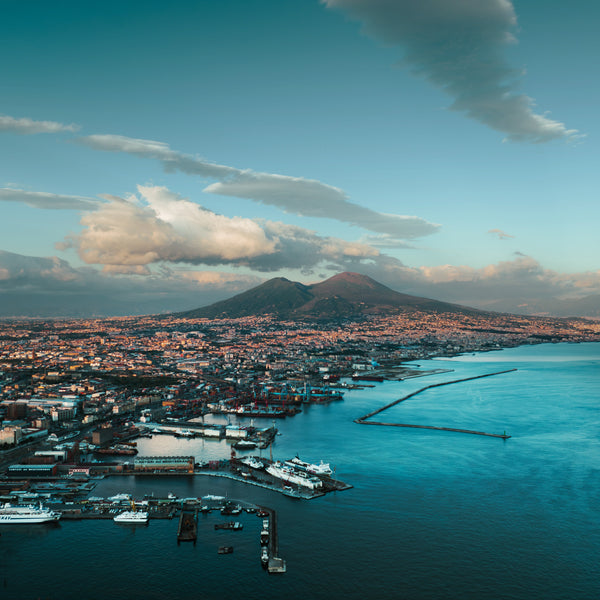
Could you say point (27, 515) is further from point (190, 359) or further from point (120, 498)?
point (190, 359)

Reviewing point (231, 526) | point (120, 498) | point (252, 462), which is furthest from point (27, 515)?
point (252, 462)

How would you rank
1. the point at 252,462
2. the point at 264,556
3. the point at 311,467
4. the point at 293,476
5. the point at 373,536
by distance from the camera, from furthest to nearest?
1. the point at 252,462
2. the point at 311,467
3. the point at 293,476
4. the point at 373,536
5. the point at 264,556

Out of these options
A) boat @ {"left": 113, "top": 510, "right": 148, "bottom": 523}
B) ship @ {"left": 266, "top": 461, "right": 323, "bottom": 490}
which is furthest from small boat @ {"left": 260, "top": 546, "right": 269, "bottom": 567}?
ship @ {"left": 266, "top": 461, "right": 323, "bottom": 490}

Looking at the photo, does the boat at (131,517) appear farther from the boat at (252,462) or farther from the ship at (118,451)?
the ship at (118,451)

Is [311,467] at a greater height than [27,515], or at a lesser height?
greater

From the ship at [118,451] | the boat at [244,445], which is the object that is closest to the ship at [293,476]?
the boat at [244,445]

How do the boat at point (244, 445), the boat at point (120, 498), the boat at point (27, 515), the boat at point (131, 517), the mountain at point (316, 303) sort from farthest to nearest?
the mountain at point (316, 303)
the boat at point (244, 445)
the boat at point (120, 498)
the boat at point (27, 515)
the boat at point (131, 517)

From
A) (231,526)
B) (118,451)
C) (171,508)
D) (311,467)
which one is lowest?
(118,451)
